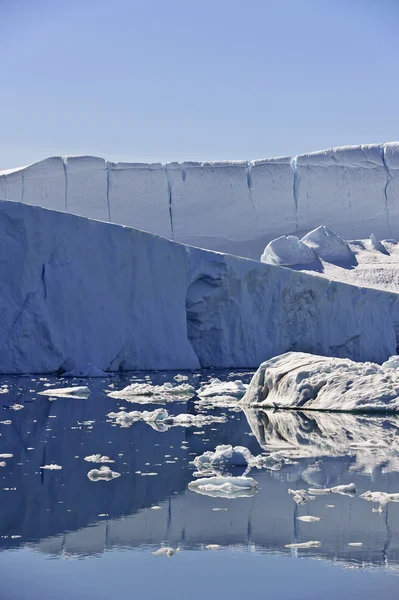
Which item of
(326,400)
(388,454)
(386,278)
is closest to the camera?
(388,454)

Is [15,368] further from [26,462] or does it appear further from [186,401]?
[26,462]

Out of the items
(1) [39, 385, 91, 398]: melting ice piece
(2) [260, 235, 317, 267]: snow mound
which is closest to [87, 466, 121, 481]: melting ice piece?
(1) [39, 385, 91, 398]: melting ice piece

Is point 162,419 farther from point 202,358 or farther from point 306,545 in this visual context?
point 202,358

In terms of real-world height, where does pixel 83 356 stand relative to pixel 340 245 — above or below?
below

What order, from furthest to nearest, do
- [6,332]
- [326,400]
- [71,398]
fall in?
[6,332]
[71,398]
[326,400]

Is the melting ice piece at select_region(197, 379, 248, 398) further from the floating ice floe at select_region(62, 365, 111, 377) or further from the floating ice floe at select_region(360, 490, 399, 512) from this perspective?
the floating ice floe at select_region(360, 490, 399, 512)

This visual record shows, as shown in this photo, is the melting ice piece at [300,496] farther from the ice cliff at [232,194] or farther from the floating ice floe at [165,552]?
the ice cliff at [232,194]

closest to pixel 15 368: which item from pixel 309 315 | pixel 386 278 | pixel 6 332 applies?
pixel 6 332
